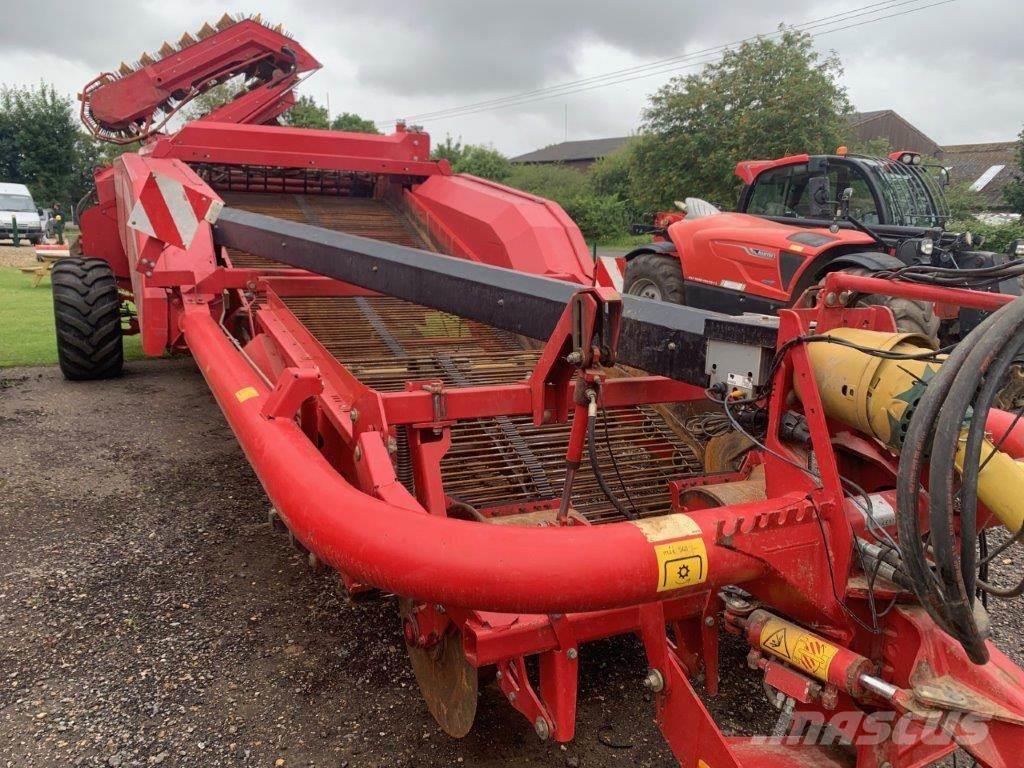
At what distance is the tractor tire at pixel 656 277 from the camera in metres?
7.77

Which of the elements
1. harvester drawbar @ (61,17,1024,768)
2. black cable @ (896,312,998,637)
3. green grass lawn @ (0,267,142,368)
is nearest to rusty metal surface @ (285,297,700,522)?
harvester drawbar @ (61,17,1024,768)

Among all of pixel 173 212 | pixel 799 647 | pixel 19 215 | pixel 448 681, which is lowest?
pixel 448 681

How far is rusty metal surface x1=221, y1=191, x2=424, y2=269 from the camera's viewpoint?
5.88 metres

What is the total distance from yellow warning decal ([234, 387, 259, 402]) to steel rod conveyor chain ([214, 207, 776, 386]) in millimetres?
615

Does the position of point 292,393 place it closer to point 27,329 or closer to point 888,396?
point 888,396

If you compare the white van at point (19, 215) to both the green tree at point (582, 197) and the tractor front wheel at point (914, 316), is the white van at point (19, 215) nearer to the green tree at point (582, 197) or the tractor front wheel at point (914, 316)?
the green tree at point (582, 197)

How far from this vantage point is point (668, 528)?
1617mm

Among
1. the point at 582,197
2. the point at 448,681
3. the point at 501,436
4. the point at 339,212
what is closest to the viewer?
the point at 448,681

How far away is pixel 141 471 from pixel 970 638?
4.33 m

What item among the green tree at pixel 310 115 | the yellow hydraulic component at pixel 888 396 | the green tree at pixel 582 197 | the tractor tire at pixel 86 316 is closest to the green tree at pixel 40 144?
the green tree at pixel 310 115

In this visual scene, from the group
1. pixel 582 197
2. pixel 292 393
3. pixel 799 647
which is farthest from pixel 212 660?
pixel 582 197

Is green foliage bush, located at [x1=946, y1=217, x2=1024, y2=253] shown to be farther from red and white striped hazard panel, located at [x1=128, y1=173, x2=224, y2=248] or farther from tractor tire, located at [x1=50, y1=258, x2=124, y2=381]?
red and white striped hazard panel, located at [x1=128, y1=173, x2=224, y2=248]

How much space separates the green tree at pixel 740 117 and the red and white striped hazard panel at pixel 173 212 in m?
18.9

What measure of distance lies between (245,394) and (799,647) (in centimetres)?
195
